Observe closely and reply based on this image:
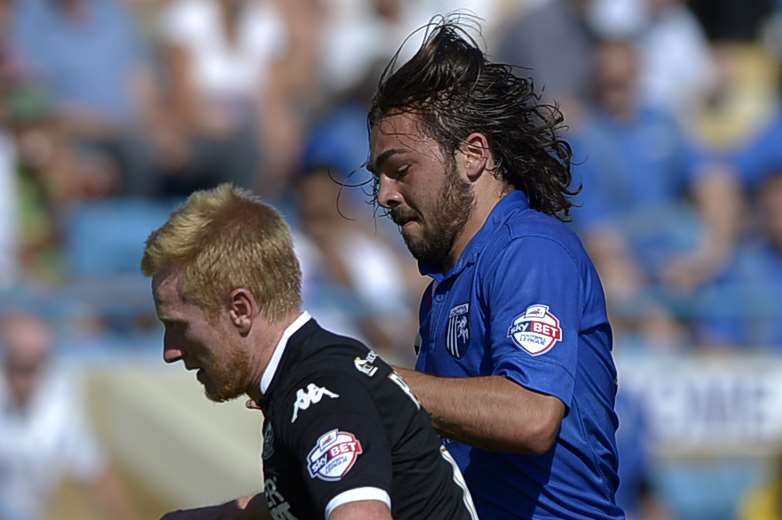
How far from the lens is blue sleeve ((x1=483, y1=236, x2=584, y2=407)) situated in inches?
134

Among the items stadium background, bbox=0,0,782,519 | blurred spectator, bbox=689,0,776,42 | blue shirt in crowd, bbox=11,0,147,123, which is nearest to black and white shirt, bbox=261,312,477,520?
stadium background, bbox=0,0,782,519

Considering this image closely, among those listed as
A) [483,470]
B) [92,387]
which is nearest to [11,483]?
[92,387]

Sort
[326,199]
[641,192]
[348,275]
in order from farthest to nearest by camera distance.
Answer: [641,192] < [348,275] < [326,199]

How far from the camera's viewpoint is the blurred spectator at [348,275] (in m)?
8.59

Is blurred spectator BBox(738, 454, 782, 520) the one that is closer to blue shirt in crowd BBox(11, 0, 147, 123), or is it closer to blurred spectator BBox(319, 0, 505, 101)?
blurred spectator BBox(319, 0, 505, 101)

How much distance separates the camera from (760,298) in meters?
9.20

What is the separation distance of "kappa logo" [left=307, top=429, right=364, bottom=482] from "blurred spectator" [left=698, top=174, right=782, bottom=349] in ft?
21.6

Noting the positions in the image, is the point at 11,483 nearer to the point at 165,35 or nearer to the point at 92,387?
the point at 92,387

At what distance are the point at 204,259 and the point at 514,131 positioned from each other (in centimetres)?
91

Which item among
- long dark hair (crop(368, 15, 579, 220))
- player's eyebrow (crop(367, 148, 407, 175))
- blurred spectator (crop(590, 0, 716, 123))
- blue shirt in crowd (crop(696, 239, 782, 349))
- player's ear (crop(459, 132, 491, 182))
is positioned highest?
blurred spectator (crop(590, 0, 716, 123))

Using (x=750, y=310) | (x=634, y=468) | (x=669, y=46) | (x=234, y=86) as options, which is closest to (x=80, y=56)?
(x=234, y=86)

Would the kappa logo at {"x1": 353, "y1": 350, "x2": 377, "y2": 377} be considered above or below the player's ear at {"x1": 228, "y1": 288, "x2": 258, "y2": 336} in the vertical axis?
below

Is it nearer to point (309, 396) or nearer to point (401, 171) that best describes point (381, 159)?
point (401, 171)

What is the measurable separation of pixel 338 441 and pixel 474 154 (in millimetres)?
993
